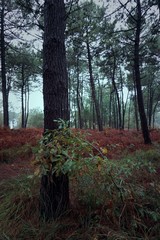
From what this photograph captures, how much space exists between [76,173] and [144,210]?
40.5 inches

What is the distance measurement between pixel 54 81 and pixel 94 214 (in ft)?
6.56

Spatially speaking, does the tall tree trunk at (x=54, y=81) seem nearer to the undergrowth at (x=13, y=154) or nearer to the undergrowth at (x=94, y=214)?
the undergrowth at (x=94, y=214)

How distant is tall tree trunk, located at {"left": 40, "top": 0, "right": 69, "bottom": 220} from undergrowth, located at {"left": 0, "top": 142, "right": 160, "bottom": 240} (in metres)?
0.27

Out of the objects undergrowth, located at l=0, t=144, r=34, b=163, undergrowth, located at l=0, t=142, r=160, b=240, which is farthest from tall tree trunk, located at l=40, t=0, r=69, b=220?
undergrowth, located at l=0, t=144, r=34, b=163

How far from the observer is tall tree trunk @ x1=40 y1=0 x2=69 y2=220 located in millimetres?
2496

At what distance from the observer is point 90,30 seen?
12.6 meters

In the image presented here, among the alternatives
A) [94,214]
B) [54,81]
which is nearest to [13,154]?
[54,81]

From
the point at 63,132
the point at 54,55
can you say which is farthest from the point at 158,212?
the point at 54,55

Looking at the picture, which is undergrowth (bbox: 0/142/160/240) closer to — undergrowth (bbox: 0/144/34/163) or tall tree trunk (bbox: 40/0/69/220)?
tall tree trunk (bbox: 40/0/69/220)

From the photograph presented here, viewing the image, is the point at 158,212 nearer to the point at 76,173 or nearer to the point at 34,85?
the point at 76,173

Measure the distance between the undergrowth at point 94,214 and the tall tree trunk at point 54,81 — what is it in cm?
27

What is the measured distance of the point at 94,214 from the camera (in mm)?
2338

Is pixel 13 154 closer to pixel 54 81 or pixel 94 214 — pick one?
pixel 54 81

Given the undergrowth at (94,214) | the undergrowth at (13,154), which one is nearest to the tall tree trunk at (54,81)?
the undergrowth at (94,214)
